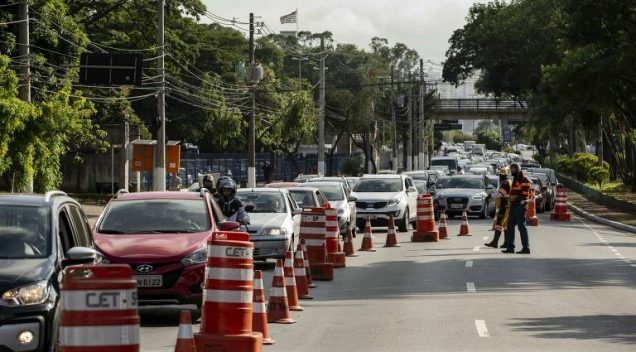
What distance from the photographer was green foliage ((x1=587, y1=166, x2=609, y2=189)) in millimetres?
80250

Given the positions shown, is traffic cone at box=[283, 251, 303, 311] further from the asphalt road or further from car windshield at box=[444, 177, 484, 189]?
car windshield at box=[444, 177, 484, 189]

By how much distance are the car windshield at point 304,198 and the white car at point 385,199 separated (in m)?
6.35

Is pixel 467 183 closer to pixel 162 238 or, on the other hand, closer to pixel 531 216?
pixel 531 216

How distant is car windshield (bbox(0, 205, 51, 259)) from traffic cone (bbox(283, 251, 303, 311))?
15.6ft

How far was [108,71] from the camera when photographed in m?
48.2

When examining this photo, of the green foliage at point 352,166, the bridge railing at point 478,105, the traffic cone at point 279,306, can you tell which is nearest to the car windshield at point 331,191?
the traffic cone at point 279,306

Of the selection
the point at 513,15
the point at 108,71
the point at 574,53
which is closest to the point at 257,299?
A: the point at 108,71

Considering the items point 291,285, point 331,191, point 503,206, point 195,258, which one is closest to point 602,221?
→ point 331,191

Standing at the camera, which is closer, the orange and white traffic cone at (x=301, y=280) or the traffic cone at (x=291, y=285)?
the traffic cone at (x=291, y=285)

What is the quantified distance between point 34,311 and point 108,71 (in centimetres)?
→ 3755

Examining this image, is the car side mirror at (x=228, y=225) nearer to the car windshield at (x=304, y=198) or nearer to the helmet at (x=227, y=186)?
the helmet at (x=227, y=186)

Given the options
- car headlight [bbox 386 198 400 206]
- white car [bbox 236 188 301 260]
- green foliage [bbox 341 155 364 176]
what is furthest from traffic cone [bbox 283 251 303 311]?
green foliage [bbox 341 155 364 176]

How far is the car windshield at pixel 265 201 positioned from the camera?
2586 cm

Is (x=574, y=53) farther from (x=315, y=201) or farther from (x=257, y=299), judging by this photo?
(x=257, y=299)
